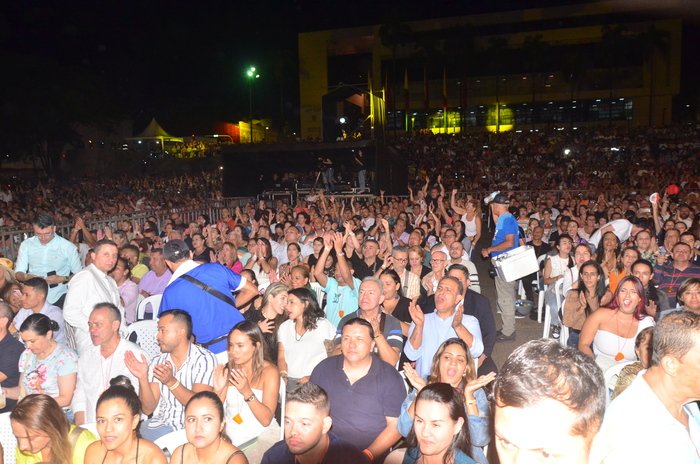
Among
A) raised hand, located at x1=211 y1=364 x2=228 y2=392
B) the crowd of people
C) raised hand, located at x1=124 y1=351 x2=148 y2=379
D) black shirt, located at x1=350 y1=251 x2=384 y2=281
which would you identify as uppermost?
the crowd of people

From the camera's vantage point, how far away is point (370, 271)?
23.0ft

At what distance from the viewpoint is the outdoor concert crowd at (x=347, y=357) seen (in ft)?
6.81

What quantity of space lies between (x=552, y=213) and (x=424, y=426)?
36.3ft

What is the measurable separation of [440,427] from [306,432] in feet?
2.21

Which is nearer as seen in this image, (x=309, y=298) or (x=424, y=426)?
(x=424, y=426)

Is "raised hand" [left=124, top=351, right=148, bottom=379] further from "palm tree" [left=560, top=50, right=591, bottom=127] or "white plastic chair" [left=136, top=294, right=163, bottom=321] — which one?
"palm tree" [left=560, top=50, right=591, bottom=127]

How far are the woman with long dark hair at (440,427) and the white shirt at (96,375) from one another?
2.02 metres

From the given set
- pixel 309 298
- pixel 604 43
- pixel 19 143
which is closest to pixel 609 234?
pixel 309 298

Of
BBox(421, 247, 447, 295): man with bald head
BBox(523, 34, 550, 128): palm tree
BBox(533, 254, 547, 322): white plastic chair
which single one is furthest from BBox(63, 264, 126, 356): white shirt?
BBox(523, 34, 550, 128): palm tree

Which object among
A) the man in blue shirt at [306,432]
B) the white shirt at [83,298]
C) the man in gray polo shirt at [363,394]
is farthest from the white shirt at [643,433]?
the white shirt at [83,298]

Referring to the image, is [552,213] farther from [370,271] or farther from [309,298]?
[309,298]

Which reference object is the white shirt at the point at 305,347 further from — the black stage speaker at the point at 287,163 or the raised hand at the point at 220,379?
the black stage speaker at the point at 287,163

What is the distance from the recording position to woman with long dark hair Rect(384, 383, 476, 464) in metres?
2.79

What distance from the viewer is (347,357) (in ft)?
12.0
